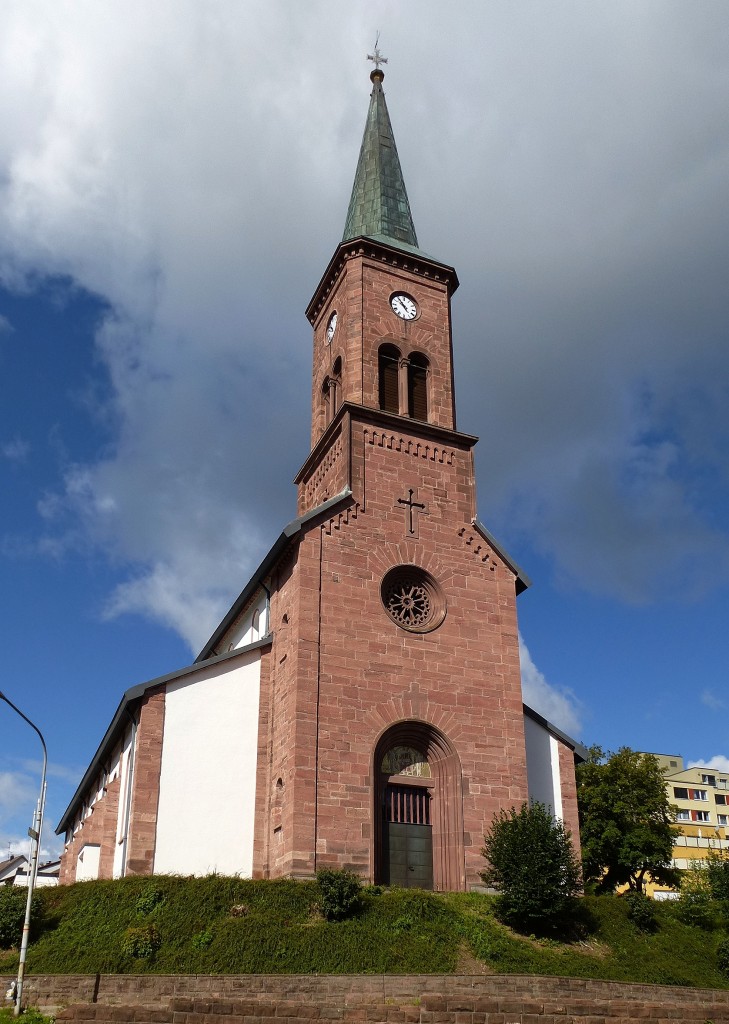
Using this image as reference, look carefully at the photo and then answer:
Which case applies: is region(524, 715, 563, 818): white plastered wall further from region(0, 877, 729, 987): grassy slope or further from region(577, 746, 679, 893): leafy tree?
region(577, 746, 679, 893): leafy tree

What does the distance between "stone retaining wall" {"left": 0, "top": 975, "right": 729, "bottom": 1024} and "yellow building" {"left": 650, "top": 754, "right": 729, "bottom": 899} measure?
203 feet

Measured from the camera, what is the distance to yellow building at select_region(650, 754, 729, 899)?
259 ft

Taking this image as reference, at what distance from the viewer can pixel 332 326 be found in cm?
3675

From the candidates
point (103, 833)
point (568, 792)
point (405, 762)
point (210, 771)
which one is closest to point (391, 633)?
point (405, 762)

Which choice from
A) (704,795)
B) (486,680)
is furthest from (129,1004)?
(704,795)

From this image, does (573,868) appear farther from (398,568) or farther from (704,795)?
(704,795)

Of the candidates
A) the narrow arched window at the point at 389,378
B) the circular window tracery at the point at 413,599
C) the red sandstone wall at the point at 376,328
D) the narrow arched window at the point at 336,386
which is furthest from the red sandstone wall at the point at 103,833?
the narrow arched window at the point at 389,378

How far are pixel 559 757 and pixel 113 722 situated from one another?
14.3 m

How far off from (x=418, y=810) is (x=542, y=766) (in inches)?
198

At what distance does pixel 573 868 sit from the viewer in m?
23.7

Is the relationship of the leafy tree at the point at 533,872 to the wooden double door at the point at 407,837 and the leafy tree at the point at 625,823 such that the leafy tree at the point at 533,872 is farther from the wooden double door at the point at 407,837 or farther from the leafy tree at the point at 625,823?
the leafy tree at the point at 625,823

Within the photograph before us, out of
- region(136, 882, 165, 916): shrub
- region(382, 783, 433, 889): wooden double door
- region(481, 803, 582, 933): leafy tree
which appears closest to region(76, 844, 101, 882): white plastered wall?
region(136, 882, 165, 916): shrub

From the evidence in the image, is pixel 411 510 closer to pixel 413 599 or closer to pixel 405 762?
pixel 413 599

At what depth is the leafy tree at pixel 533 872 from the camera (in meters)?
22.7
